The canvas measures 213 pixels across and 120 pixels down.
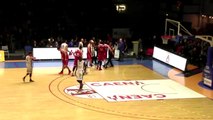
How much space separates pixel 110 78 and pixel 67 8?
46.5 feet

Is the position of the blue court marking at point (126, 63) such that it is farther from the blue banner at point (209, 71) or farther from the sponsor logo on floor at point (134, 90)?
the blue banner at point (209, 71)

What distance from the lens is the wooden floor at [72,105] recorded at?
1394 cm

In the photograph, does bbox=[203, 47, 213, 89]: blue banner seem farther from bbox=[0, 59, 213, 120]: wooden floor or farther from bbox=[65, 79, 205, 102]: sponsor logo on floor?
bbox=[65, 79, 205, 102]: sponsor logo on floor

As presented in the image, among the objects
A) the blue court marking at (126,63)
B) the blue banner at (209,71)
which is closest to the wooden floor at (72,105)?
the blue banner at (209,71)

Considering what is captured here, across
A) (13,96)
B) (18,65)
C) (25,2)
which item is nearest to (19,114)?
(13,96)

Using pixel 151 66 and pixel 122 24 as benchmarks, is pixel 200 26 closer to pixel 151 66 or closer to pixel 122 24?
pixel 122 24

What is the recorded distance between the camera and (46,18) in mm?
32562

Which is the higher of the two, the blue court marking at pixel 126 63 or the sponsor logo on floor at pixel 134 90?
the blue court marking at pixel 126 63

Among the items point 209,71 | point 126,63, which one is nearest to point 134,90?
point 209,71

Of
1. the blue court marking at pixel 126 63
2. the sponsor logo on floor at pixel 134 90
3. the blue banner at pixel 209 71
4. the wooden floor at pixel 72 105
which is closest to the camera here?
the wooden floor at pixel 72 105

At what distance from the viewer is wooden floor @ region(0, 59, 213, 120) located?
549 inches

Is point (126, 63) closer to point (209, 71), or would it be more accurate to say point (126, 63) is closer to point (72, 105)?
point (209, 71)

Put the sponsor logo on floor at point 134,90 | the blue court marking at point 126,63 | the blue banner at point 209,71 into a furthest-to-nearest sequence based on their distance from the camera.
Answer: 1. the blue court marking at point 126,63
2. the blue banner at point 209,71
3. the sponsor logo on floor at point 134,90

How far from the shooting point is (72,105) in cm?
1523
